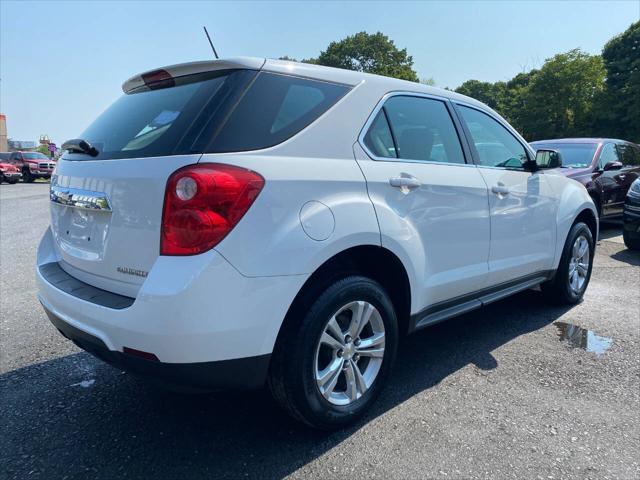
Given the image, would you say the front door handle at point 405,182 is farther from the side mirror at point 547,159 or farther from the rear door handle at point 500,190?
the side mirror at point 547,159

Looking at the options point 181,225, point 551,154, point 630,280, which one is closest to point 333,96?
point 181,225

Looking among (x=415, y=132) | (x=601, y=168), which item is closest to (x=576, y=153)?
(x=601, y=168)

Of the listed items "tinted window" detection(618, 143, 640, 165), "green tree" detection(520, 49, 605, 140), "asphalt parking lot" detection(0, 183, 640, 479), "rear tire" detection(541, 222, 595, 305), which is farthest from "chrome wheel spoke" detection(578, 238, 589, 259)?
"green tree" detection(520, 49, 605, 140)

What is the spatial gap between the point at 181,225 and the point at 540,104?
37883 mm

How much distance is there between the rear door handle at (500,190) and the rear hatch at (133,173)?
6.39 feet

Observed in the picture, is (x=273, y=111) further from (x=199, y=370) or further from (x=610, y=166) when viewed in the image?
(x=610, y=166)

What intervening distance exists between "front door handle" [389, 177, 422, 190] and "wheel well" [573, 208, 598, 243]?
8.47 ft

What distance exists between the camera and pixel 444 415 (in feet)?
8.52

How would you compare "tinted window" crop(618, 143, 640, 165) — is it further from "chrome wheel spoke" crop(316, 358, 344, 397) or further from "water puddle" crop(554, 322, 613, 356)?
"chrome wheel spoke" crop(316, 358, 344, 397)

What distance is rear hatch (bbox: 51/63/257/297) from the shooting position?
201 cm

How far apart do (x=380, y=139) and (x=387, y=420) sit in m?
1.54

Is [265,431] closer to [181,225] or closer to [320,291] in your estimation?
[320,291]

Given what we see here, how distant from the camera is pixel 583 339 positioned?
3754mm

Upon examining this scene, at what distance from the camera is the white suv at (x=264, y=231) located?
191 centimetres
